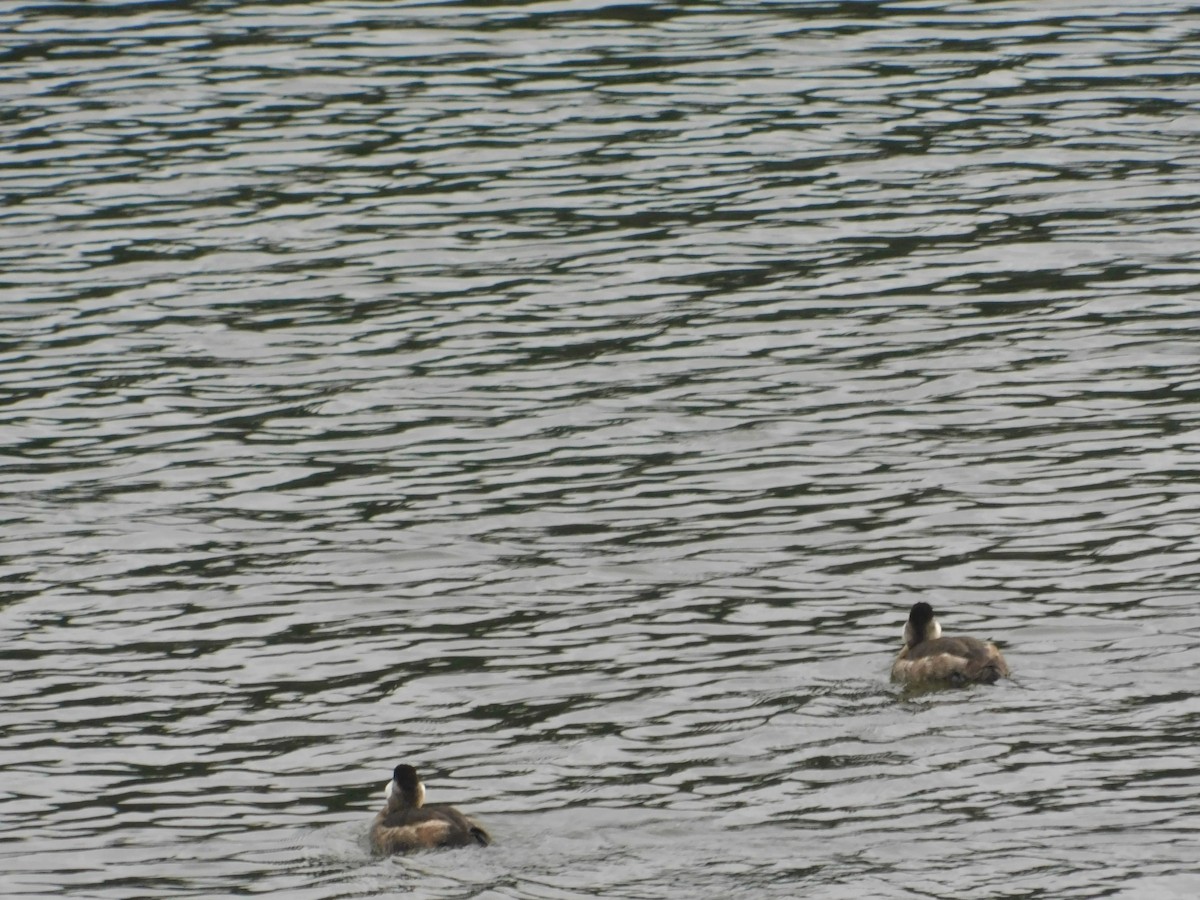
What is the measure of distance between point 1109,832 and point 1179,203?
1448 cm

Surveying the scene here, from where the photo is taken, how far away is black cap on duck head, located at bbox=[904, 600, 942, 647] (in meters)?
14.8

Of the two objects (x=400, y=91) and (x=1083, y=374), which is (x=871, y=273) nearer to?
(x=1083, y=374)

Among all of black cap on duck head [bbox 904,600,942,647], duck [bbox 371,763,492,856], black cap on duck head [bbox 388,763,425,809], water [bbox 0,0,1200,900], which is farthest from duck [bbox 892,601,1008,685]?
black cap on duck head [bbox 388,763,425,809]

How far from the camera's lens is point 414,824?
41.3ft

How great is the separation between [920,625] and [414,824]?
3991mm

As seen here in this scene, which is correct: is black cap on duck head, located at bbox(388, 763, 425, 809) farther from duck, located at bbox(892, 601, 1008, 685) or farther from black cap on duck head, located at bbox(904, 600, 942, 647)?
black cap on duck head, located at bbox(904, 600, 942, 647)

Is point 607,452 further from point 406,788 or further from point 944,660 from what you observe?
point 406,788

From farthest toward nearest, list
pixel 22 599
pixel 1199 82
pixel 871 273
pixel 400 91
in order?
pixel 400 91, pixel 1199 82, pixel 871 273, pixel 22 599

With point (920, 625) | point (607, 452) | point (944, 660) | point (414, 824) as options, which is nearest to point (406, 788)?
point (414, 824)

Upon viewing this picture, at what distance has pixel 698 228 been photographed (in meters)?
26.1

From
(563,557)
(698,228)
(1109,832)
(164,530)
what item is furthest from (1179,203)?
(1109,832)

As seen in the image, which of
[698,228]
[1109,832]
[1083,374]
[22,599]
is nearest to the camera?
[1109,832]

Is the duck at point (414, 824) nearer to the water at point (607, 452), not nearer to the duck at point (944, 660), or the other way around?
the water at point (607, 452)

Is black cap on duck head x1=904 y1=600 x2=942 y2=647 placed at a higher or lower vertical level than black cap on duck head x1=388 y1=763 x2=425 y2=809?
lower
